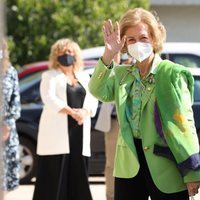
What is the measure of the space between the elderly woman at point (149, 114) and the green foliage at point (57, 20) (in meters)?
15.3

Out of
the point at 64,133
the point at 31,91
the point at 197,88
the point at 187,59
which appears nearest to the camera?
the point at 64,133

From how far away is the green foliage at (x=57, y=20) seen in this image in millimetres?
20891

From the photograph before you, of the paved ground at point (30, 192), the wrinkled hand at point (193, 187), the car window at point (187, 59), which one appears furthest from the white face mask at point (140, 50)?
the car window at point (187, 59)

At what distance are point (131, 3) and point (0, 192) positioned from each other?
1951cm

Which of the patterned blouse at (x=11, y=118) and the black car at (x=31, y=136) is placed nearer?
the patterned blouse at (x=11, y=118)

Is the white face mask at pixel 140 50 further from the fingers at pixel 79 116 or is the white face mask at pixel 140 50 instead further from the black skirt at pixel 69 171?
the black skirt at pixel 69 171

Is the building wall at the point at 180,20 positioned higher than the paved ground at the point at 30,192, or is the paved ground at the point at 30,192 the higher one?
the building wall at the point at 180,20

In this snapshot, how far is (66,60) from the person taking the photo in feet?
29.0

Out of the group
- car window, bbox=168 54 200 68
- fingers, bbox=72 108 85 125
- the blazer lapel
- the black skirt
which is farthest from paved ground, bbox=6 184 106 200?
the blazer lapel

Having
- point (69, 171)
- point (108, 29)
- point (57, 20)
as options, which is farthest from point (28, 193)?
point (57, 20)

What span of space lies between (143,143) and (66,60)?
3782 mm

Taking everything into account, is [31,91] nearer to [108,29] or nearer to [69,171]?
[69,171]

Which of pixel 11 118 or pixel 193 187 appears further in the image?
pixel 11 118

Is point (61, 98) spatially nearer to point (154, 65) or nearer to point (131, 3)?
point (154, 65)
